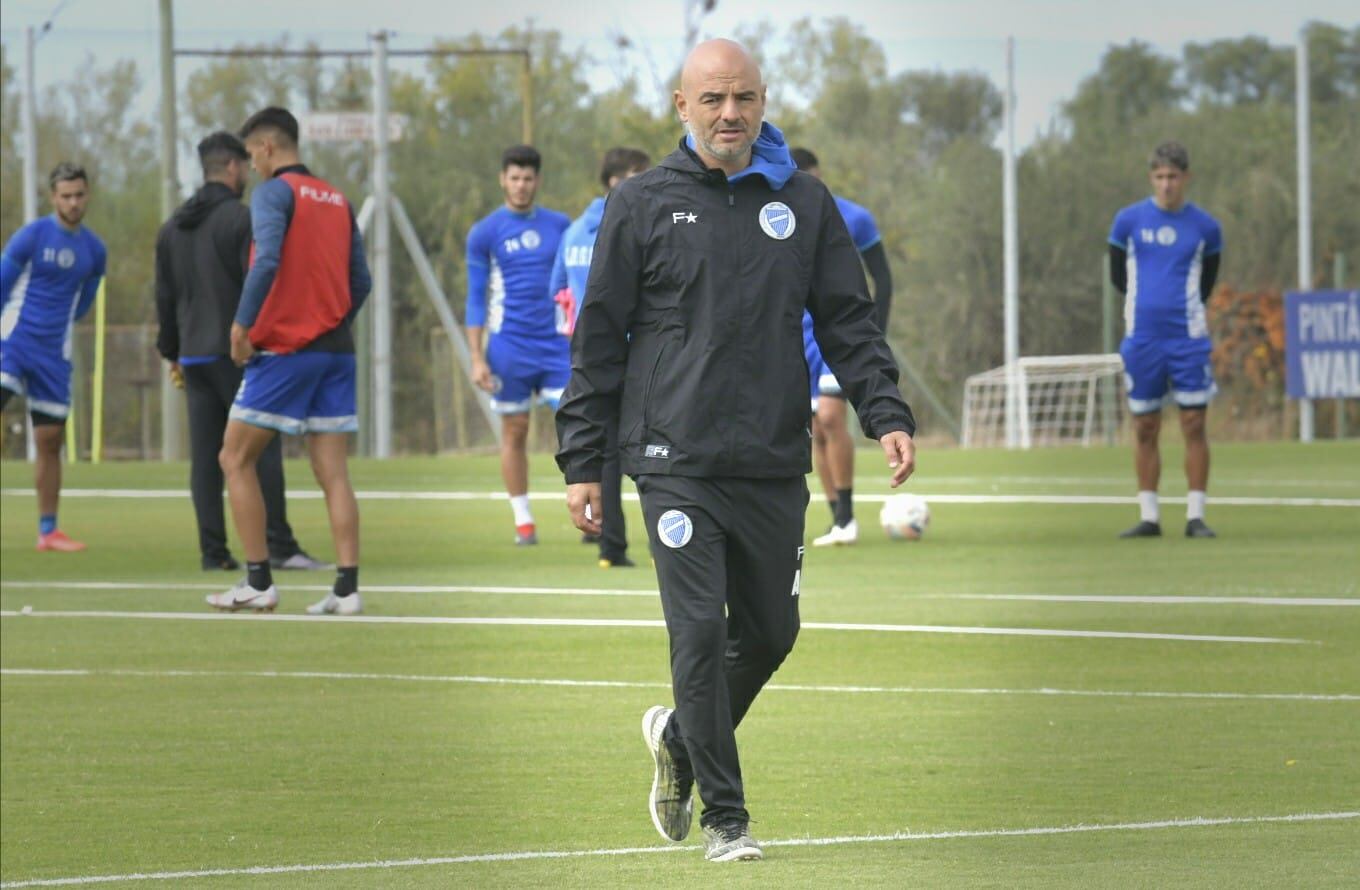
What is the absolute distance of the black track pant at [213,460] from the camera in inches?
511

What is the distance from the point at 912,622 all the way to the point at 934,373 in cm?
2416

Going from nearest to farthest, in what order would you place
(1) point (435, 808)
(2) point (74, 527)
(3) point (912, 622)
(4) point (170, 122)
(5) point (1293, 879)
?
1. (5) point (1293, 879)
2. (1) point (435, 808)
3. (3) point (912, 622)
4. (2) point (74, 527)
5. (4) point (170, 122)

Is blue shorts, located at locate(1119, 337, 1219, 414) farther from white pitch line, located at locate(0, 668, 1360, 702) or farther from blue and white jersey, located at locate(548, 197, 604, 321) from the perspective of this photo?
white pitch line, located at locate(0, 668, 1360, 702)

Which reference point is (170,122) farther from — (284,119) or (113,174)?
(284,119)

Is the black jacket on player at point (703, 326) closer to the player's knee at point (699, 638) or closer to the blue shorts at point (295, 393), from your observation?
the player's knee at point (699, 638)

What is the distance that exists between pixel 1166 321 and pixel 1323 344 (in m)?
16.2

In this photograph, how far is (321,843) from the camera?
5.96 meters

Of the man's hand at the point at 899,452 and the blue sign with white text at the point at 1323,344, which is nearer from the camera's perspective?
the man's hand at the point at 899,452

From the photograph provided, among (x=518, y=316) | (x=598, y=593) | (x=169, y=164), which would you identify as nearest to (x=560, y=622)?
(x=598, y=593)

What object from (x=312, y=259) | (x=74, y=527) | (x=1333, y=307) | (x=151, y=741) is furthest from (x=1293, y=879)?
(x=1333, y=307)

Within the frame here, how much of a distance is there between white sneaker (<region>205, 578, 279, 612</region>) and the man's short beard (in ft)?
19.2

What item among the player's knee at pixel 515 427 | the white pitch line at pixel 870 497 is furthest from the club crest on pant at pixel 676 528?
the white pitch line at pixel 870 497

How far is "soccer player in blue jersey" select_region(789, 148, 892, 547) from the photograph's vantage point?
13.7 m

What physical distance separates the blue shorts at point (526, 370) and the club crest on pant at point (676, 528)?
8.86 metres
